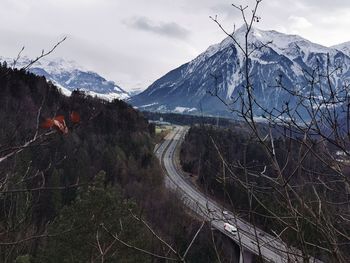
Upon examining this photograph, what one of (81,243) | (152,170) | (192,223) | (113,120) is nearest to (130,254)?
(81,243)

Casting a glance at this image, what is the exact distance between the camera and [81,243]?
18672 millimetres

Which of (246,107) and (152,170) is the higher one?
(246,107)

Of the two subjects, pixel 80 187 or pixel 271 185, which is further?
pixel 80 187

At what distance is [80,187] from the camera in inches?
570

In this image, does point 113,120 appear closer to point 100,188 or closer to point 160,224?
point 160,224

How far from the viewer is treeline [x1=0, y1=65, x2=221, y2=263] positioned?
287 cm

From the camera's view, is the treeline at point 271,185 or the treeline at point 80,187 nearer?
the treeline at point 271,185

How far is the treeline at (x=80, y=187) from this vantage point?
287cm

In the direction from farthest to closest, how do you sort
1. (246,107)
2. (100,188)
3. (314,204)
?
1. (100,188)
2. (314,204)
3. (246,107)

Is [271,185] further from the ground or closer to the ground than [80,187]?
further from the ground

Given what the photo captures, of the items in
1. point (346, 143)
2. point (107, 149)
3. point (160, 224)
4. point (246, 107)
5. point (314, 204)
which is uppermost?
point (246, 107)

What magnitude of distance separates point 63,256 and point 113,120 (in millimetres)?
48792

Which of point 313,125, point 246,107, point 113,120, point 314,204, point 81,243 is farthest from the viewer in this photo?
point 113,120

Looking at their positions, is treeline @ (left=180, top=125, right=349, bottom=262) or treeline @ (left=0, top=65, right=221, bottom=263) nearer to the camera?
treeline @ (left=180, top=125, right=349, bottom=262)
